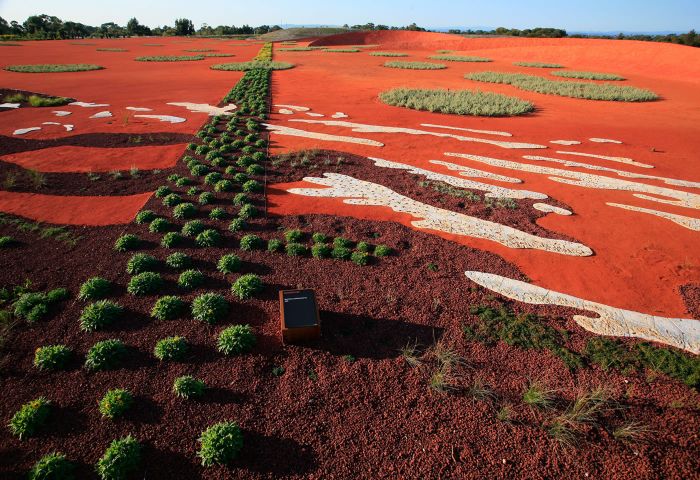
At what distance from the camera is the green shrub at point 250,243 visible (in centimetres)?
1048

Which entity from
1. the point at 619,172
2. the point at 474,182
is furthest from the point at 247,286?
the point at 619,172

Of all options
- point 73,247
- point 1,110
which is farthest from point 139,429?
point 1,110

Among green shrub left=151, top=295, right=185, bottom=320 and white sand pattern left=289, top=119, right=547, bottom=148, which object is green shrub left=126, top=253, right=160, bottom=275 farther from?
white sand pattern left=289, top=119, right=547, bottom=148

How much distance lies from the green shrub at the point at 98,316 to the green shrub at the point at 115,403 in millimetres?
2092

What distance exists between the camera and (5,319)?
25.5 feet

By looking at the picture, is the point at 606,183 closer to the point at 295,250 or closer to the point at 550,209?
the point at 550,209

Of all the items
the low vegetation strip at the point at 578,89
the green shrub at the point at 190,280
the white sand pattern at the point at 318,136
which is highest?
the low vegetation strip at the point at 578,89

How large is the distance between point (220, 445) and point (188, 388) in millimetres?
1361

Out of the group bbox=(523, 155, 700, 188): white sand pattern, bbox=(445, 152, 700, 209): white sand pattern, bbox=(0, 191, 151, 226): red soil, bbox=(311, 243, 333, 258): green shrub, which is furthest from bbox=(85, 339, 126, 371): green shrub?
bbox=(523, 155, 700, 188): white sand pattern

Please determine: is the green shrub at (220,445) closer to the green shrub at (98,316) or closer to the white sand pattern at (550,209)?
the green shrub at (98,316)

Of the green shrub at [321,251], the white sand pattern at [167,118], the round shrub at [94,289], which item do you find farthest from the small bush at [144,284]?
the white sand pattern at [167,118]

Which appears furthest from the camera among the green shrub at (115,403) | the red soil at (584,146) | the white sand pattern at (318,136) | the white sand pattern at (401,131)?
the white sand pattern at (401,131)

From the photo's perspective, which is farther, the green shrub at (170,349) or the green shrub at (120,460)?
the green shrub at (170,349)

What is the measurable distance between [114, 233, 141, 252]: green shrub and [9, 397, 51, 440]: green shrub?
5117 millimetres
